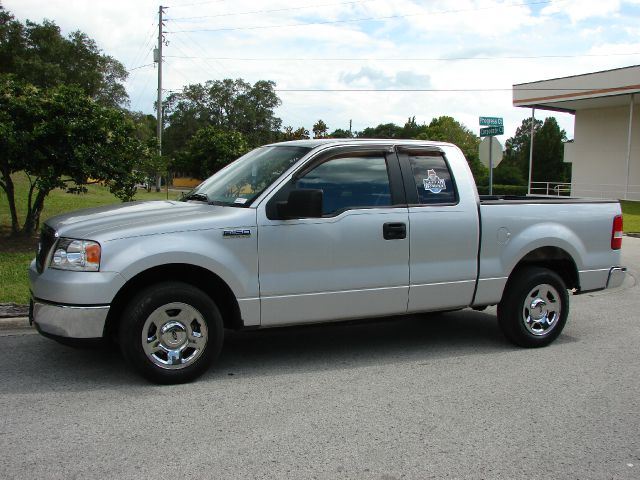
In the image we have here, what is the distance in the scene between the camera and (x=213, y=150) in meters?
26.7

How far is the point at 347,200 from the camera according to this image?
543 centimetres

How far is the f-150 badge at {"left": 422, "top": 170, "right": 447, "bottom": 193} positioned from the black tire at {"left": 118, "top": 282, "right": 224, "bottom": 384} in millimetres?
2238

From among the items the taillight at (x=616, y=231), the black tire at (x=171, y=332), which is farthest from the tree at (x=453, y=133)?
the black tire at (x=171, y=332)

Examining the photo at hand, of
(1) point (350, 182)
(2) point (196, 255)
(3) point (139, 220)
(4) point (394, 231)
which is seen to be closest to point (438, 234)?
(4) point (394, 231)

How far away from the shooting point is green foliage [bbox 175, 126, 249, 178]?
26.3 metres

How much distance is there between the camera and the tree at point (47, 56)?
4906cm

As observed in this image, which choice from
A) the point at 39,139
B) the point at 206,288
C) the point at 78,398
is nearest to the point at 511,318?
the point at 206,288

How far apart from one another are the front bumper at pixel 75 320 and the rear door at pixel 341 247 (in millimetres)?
1242

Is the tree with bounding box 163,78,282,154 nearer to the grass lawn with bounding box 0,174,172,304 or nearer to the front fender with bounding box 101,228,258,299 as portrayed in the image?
the grass lawn with bounding box 0,174,172,304

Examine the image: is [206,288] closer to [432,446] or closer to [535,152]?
[432,446]

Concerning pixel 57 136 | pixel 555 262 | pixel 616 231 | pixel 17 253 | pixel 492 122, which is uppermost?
pixel 492 122

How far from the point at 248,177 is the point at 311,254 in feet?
3.23

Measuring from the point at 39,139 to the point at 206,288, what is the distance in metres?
6.69

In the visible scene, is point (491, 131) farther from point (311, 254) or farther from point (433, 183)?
point (311, 254)
